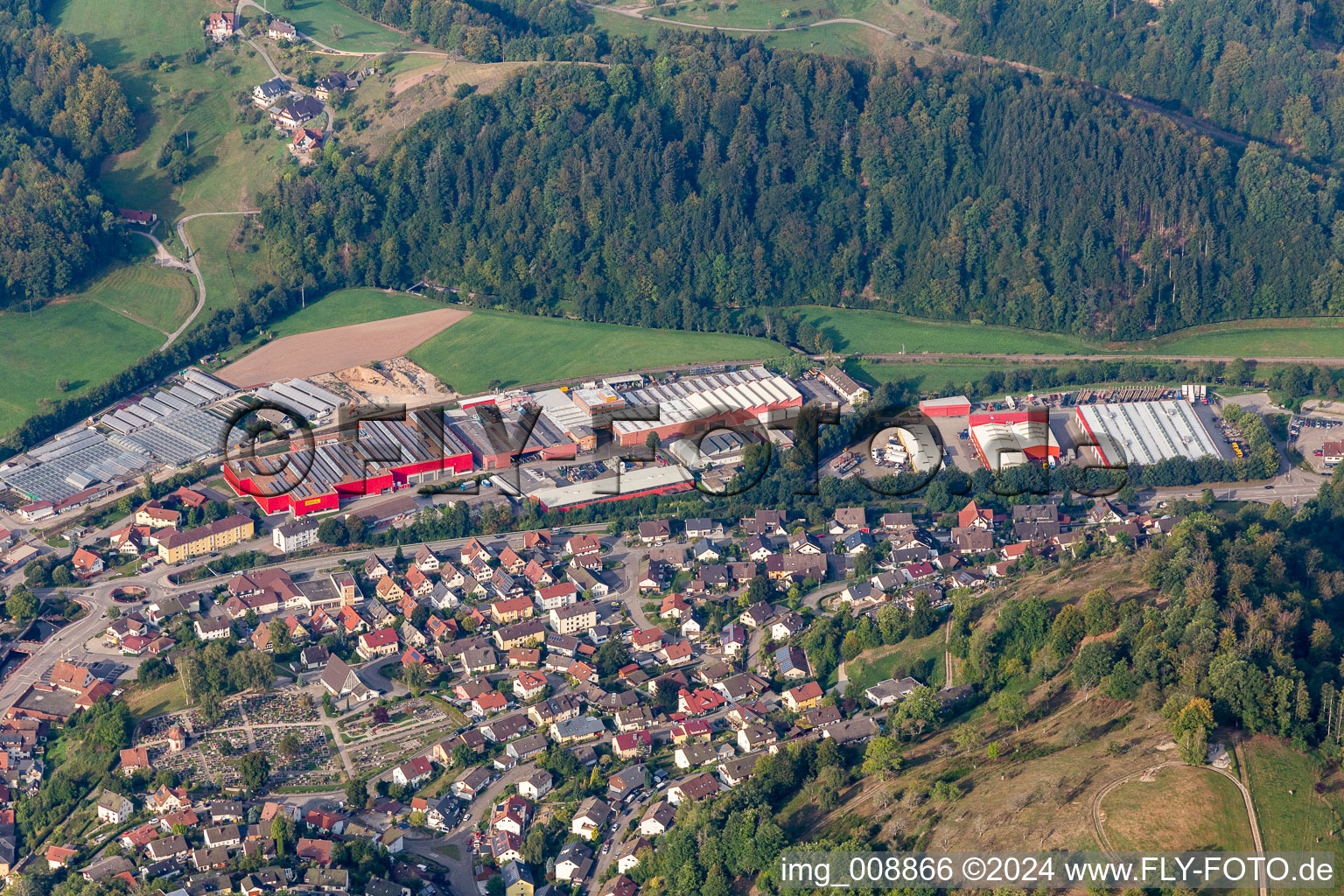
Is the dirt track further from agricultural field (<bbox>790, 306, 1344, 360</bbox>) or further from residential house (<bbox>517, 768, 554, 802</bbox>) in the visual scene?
residential house (<bbox>517, 768, 554, 802</bbox>)

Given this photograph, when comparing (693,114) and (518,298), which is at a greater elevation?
(693,114)

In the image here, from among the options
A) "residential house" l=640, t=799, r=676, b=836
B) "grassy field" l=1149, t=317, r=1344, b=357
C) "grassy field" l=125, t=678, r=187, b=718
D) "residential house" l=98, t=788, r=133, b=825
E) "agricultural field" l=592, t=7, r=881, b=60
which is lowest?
"residential house" l=98, t=788, r=133, b=825

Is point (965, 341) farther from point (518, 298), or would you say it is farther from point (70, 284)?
point (70, 284)

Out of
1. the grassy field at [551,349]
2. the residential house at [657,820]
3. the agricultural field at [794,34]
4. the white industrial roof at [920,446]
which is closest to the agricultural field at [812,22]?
the agricultural field at [794,34]

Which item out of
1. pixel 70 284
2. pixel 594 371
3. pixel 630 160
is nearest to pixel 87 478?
pixel 70 284

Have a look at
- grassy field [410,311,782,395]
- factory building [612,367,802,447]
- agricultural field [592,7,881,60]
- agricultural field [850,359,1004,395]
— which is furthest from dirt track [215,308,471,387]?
agricultural field [592,7,881,60]

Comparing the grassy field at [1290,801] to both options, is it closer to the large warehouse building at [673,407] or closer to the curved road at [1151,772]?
the curved road at [1151,772]
